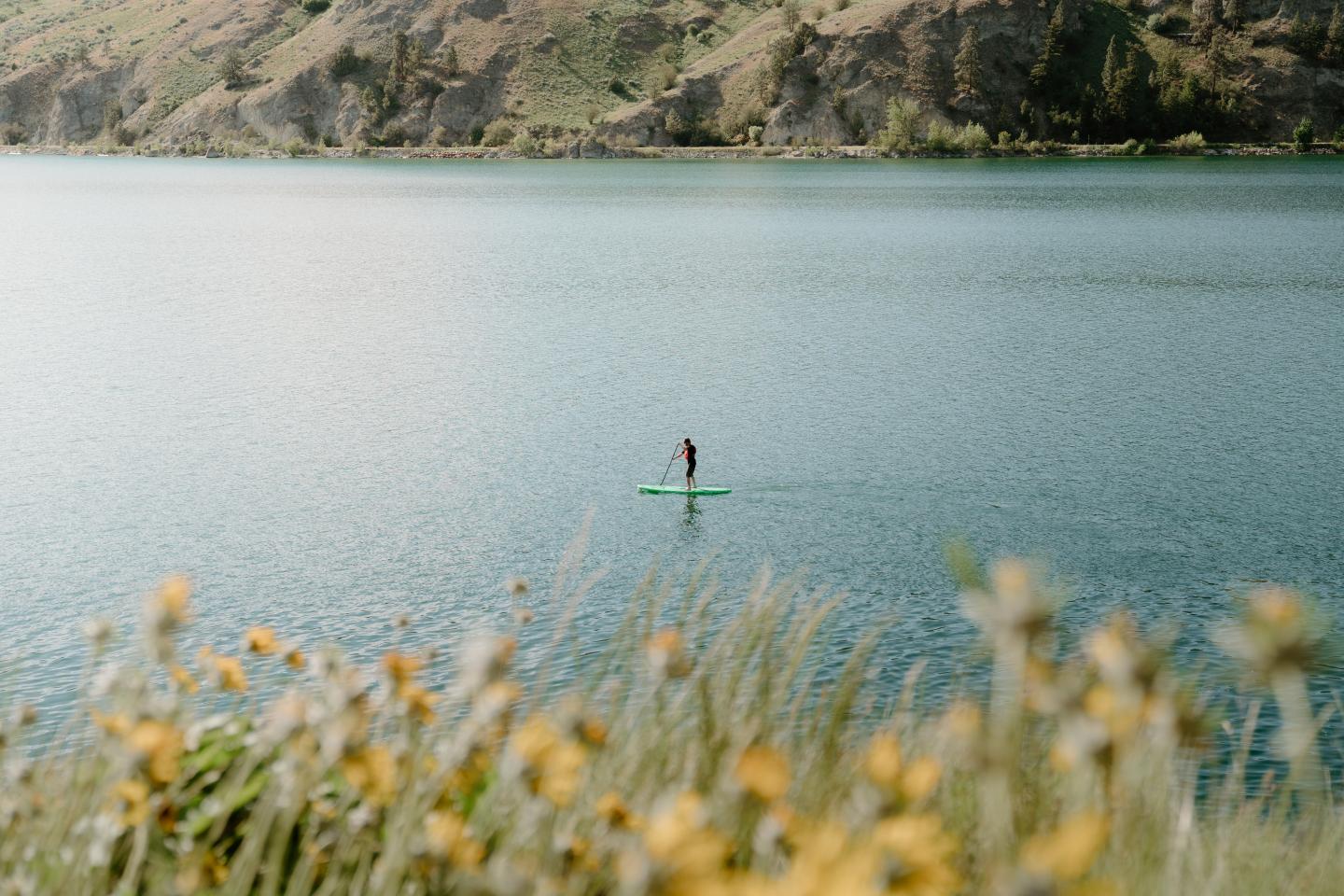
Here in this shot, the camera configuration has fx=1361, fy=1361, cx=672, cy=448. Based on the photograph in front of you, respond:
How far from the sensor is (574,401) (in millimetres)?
37938

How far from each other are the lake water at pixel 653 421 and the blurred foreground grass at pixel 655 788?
567cm

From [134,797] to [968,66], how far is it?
179 m

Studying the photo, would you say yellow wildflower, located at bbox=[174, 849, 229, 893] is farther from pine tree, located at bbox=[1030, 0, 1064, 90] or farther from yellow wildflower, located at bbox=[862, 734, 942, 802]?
pine tree, located at bbox=[1030, 0, 1064, 90]

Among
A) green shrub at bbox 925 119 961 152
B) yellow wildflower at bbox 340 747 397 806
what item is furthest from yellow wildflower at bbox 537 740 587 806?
green shrub at bbox 925 119 961 152

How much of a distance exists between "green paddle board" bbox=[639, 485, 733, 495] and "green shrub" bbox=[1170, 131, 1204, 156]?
515 ft

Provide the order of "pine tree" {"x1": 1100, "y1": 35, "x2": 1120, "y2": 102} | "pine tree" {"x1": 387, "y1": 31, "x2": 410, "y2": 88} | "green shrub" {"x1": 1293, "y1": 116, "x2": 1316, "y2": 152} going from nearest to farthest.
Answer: "pine tree" {"x1": 1100, "y1": 35, "x2": 1120, "y2": 102}
"green shrub" {"x1": 1293, "y1": 116, "x2": 1316, "y2": 152}
"pine tree" {"x1": 387, "y1": 31, "x2": 410, "y2": 88}

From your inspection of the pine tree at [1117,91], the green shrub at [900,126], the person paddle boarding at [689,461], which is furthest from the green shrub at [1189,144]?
the person paddle boarding at [689,461]

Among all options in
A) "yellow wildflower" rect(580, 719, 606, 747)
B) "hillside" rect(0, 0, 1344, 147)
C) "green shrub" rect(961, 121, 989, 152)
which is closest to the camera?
"yellow wildflower" rect(580, 719, 606, 747)

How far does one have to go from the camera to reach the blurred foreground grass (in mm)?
2234

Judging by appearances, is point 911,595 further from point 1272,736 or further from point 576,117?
point 576,117

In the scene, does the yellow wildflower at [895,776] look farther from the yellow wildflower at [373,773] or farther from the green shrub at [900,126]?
the green shrub at [900,126]

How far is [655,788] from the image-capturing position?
488cm

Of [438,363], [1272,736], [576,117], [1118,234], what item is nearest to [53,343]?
[438,363]

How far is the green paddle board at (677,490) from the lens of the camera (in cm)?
2850
